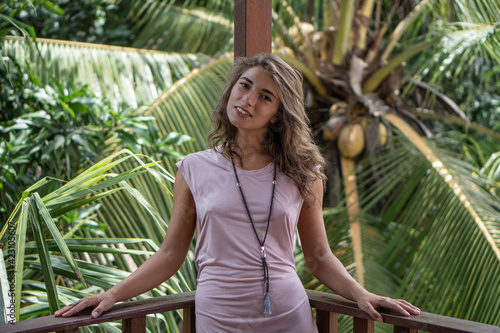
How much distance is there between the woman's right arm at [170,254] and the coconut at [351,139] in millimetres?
1753

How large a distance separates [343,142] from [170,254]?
1816mm

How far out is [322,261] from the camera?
1.31 m

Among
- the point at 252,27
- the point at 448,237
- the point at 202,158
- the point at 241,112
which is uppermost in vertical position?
the point at 252,27

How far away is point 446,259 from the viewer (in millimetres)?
2219

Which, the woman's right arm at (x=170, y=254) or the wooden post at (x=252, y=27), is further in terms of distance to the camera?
the wooden post at (x=252, y=27)

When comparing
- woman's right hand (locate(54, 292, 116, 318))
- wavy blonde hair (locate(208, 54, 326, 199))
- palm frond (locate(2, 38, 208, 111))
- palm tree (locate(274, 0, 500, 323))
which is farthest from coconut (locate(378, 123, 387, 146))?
woman's right hand (locate(54, 292, 116, 318))

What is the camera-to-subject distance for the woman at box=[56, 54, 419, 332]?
120 centimetres

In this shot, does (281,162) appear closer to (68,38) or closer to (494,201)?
(494,201)

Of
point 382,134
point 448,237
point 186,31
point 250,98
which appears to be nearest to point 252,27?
point 250,98

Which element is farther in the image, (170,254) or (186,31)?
(186,31)

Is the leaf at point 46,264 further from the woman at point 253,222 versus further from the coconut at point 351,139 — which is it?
the coconut at point 351,139

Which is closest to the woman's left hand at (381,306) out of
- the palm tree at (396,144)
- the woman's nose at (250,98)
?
the woman's nose at (250,98)

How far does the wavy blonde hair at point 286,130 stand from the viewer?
1298 millimetres

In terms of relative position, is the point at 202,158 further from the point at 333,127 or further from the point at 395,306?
the point at 333,127
